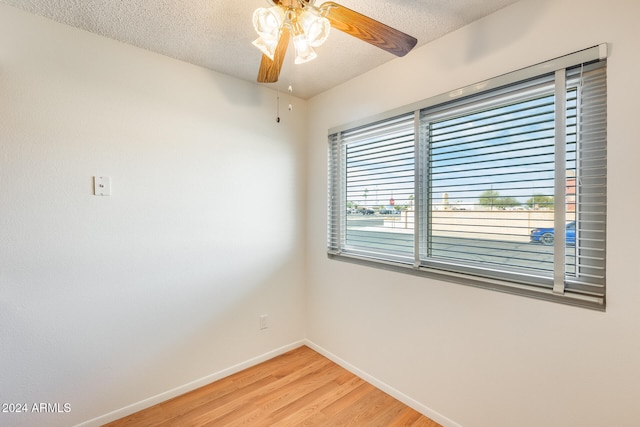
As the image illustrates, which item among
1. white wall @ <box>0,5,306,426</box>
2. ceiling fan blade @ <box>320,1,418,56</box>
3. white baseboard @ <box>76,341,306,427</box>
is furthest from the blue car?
white baseboard @ <box>76,341,306,427</box>

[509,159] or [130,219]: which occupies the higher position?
[509,159]

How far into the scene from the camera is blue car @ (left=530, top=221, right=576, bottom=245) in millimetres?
1342

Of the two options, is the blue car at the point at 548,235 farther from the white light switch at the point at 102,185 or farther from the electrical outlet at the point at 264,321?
the white light switch at the point at 102,185

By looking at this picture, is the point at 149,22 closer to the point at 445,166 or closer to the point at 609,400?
the point at 445,166

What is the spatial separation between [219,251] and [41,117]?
1.29 m

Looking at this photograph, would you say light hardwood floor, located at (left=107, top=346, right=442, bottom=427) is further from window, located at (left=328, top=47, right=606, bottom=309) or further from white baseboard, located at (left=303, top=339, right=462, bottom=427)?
window, located at (left=328, top=47, right=606, bottom=309)

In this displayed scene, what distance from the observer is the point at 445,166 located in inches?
72.0

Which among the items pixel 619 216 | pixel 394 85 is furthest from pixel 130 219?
pixel 619 216

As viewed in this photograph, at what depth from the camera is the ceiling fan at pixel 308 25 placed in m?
1.13

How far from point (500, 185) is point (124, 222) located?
2245mm

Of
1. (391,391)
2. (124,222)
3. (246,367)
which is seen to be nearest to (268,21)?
(124,222)

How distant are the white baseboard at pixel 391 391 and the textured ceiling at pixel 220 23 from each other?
230cm

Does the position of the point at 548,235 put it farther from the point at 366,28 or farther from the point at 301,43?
the point at 301,43

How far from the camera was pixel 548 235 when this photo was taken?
4.68 ft
